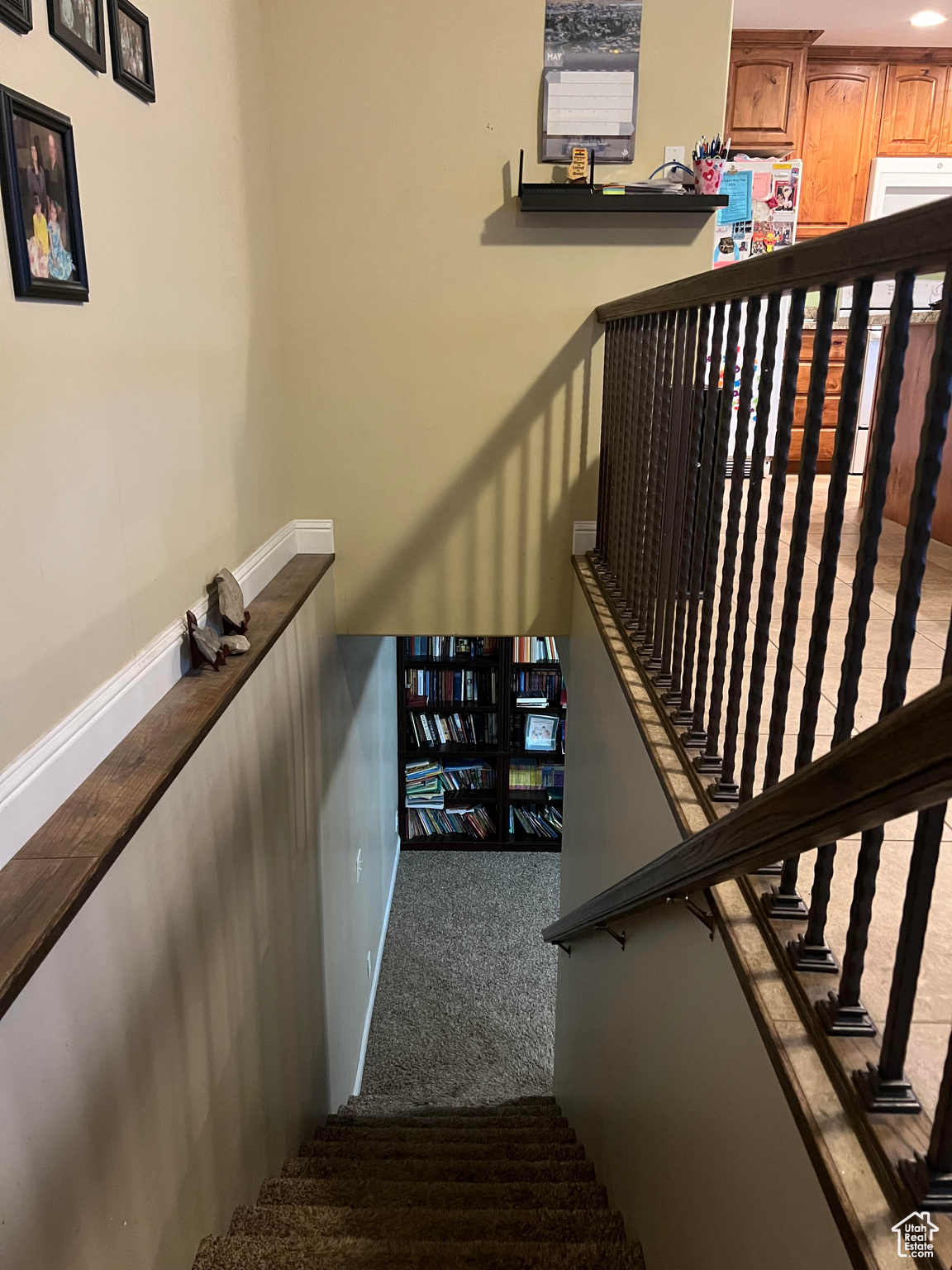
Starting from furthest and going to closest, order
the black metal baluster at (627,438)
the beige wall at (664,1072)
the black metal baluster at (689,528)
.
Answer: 1. the black metal baluster at (627,438)
2. the black metal baluster at (689,528)
3. the beige wall at (664,1072)

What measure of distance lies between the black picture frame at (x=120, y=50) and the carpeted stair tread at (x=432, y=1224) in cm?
243

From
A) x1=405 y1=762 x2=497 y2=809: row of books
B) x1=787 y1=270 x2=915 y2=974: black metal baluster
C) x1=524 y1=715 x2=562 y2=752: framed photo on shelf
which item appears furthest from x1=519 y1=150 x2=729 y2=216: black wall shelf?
x1=405 y1=762 x2=497 y2=809: row of books

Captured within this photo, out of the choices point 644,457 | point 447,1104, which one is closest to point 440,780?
point 447,1104

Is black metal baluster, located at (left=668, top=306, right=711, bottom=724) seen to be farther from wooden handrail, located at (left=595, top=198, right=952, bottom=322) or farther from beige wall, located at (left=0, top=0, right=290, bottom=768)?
beige wall, located at (left=0, top=0, right=290, bottom=768)

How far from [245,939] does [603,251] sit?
2.52 meters

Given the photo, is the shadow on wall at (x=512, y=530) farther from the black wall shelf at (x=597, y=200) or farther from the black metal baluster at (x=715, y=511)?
the black metal baluster at (x=715, y=511)

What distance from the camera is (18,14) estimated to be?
133 centimetres

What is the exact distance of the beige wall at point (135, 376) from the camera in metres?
1.38

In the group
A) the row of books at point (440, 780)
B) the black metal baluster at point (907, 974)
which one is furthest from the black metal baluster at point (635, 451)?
the row of books at point (440, 780)

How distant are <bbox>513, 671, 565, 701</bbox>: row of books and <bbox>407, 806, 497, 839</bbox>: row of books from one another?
3.01ft

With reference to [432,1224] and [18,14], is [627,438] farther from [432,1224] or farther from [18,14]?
[432,1224]

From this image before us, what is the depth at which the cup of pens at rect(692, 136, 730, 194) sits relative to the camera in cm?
303

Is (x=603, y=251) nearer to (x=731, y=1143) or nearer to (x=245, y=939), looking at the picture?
(x=245, y=939)

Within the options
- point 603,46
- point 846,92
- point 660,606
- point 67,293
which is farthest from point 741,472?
point 846,92
